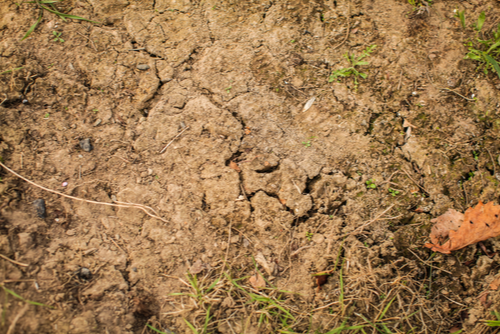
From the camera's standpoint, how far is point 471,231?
1.77m

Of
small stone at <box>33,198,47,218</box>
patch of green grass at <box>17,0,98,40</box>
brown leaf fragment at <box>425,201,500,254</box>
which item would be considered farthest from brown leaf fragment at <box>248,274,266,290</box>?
patch of green grass at <box>17,0,98,40</box>

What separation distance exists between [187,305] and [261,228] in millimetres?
636

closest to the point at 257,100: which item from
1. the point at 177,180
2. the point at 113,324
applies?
the point at 177,180

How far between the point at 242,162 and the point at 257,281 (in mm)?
773

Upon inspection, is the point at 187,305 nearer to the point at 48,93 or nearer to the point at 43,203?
the point at 43,203

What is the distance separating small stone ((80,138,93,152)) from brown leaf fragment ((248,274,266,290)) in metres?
1.35

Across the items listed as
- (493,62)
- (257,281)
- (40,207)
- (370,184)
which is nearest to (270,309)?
(257,281)

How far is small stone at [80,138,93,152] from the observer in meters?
1.85

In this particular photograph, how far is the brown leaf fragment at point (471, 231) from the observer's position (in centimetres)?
177

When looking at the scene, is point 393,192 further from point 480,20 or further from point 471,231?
point 480,20

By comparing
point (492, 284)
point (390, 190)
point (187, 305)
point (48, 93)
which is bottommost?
point (492, 284)

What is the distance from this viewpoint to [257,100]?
6.68 feet

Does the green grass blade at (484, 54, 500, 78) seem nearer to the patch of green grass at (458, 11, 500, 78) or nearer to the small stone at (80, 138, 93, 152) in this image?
the patch of green grass at (458, 11, 500, 78)

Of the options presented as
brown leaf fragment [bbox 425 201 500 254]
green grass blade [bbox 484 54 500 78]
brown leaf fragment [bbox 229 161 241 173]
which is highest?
green grass blade [bbox 484 54 500 78]
